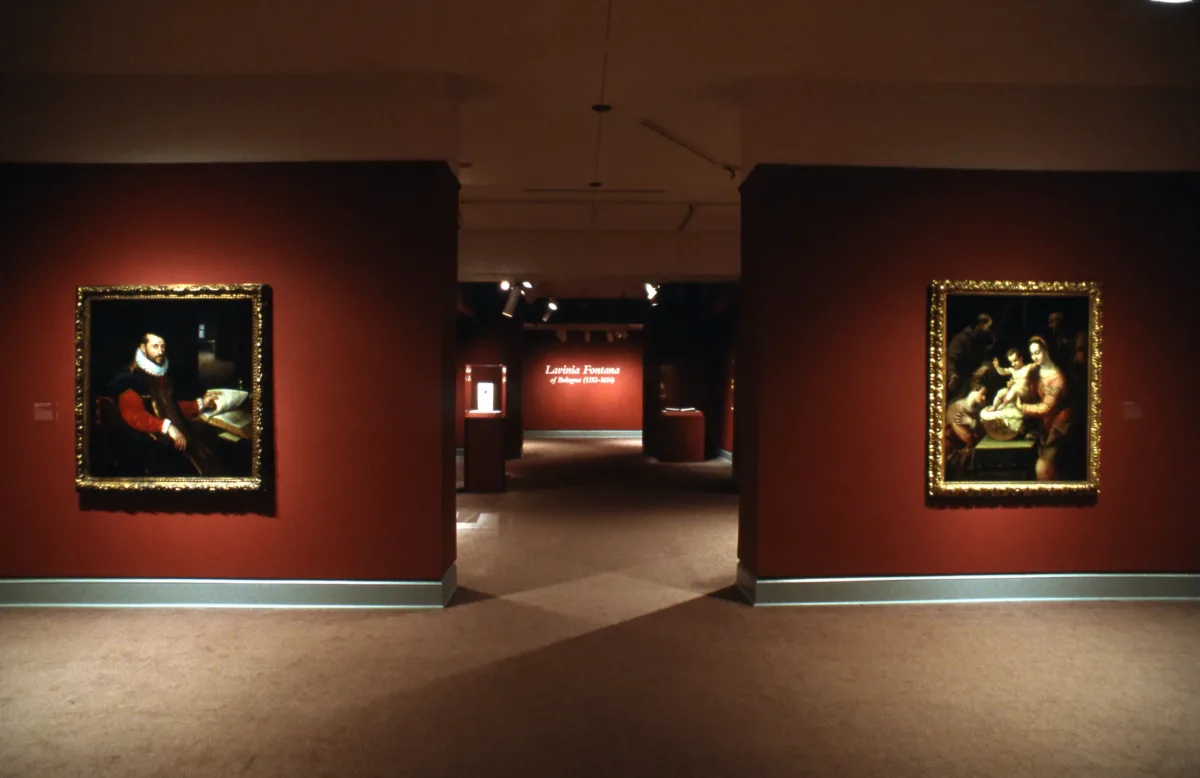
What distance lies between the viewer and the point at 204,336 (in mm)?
5281

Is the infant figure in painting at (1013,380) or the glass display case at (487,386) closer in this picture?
the infant figure in painting at (1013,380)

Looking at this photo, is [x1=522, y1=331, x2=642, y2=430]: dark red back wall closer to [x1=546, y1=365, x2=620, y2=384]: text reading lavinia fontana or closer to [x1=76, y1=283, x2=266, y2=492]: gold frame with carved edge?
[x1=546, y1=365, x2=620, y2=384]: text reading lavinia fontana

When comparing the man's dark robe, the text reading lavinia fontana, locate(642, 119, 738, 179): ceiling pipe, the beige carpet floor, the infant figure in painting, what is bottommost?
the beige carpet floor

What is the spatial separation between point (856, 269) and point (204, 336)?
5110 mm

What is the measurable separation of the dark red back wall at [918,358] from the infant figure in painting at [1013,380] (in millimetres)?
595

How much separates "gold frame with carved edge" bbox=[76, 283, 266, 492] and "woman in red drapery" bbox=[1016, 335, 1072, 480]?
596 cm

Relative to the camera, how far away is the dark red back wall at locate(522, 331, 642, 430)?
22.2 metres

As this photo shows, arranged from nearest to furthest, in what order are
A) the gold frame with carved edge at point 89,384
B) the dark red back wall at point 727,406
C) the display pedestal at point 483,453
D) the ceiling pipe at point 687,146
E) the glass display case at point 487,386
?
the gold frame with carved edge at point 89,384
the ceiling pipe at point 687,146
the display pedestal at point 483,453
the glass display case at point 487,386
the dark red back wall at point 727,406

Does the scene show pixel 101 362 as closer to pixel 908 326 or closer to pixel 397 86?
pixel 397 86

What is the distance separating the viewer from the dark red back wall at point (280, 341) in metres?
5.30

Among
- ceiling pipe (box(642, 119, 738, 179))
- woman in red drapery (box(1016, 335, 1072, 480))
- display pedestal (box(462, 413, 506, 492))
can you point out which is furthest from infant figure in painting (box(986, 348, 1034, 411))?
display pedestal (box(462, 413, 506, 492))

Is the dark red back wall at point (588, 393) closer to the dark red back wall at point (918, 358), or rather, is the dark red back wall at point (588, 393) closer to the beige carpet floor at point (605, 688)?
the beige carpet floor at point (605, 688)

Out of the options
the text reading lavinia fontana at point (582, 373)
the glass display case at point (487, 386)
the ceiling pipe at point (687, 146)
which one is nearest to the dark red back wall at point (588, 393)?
the text reading lavinia fontana at point (582, 373)

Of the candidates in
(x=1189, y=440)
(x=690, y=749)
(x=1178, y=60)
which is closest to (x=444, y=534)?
(x=690, y=749)
